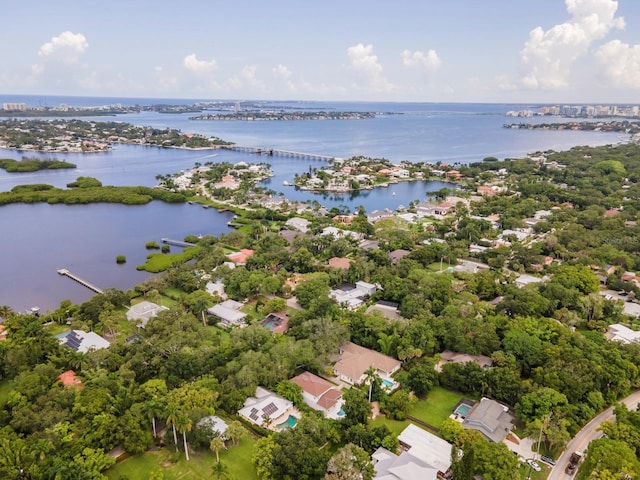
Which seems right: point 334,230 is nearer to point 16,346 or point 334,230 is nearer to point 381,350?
point 381,350

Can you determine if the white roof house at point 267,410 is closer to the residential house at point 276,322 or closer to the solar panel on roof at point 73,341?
the residential house at point 276,322

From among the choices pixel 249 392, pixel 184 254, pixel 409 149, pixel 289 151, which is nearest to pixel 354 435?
pixel 249 392

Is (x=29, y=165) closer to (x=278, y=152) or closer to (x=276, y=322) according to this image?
(x=278, y=152)

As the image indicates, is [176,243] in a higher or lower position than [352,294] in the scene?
lower

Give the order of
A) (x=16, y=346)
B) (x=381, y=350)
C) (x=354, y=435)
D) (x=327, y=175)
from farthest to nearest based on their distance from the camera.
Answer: (x=327, y=175), (x=381, y=350), (x=16, y=346), (x=354, y=435)

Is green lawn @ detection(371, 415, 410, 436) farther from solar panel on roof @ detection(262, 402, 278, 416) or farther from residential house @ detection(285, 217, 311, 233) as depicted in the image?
residential house @ detection(285, 217, 311, 233)

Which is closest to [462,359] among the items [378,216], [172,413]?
[172,413]
